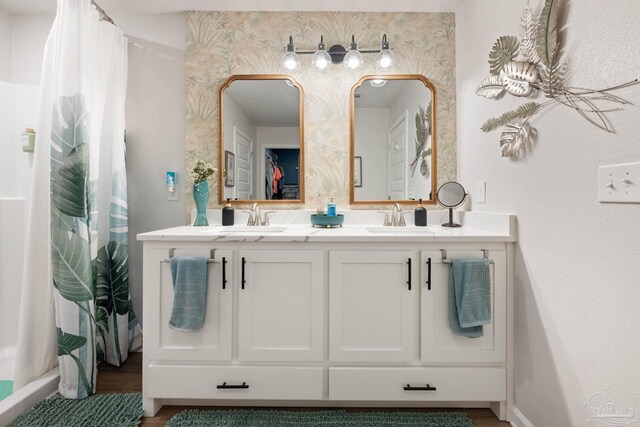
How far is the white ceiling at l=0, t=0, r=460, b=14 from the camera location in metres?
2.12

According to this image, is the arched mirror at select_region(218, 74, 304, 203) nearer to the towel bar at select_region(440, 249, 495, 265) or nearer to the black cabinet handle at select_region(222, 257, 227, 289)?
the black cabinet handle at select_region(222, 257, 227, 289)

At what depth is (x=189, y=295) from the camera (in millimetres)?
1537

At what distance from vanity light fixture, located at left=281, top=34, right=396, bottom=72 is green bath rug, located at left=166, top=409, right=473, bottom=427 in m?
1.93

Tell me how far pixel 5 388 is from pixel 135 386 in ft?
2.05

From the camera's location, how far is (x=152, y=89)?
2262mm

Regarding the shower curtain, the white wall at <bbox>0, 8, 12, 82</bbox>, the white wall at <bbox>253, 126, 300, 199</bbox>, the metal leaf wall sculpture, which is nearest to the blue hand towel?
the metal leaf wall sculpture

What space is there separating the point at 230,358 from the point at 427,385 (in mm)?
914

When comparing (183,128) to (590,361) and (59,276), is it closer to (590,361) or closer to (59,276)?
(59,276)

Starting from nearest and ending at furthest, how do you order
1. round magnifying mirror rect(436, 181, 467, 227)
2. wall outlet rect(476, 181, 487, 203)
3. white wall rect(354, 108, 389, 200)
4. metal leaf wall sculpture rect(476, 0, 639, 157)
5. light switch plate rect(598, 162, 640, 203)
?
light switch plate rect(598, 162, 640, 203) < metal leaf wall sculpture rect(476, 0, 639, 157) < wall outlet rect(476, 181, 487, 203) < round magnifying mirror rect(436, 181, 467, 227) < white wall rect(354, 108, 389, 200)

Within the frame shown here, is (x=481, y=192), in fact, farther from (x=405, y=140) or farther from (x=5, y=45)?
(x=5, y=45)

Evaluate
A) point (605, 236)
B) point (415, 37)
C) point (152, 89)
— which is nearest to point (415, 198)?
point (415, 37)

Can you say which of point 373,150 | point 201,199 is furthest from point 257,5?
point 201,199

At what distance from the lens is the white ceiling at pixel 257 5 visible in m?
2.12

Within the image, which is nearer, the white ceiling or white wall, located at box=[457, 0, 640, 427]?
white wall, located at box=[457, 0, 640, 427]
